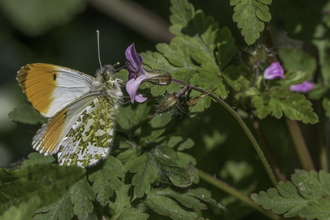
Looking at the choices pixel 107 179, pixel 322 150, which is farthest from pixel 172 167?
pixel 322 150

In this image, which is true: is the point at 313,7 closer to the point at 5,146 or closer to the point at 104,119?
the point at 104,119

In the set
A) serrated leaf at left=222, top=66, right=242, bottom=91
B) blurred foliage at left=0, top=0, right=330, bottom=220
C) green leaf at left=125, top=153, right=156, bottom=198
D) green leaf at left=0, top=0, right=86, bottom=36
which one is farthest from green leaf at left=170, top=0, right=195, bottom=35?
green leaf at left=0, top=0, right=86, bottom=36

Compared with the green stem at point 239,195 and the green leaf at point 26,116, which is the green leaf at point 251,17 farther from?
the green leaf at point 26,116

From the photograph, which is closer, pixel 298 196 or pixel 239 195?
pixel 298 196

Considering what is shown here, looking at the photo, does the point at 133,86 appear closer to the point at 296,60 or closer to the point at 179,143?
the point at 179,143

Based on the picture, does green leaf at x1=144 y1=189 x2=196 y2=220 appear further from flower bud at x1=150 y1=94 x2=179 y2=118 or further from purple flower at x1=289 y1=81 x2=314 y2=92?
purple flower at x1=289 y1=81 x2=314 y2=92

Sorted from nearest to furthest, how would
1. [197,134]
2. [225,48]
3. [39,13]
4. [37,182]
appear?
[37,182]
[225,48]
[197,134]
[39,13]

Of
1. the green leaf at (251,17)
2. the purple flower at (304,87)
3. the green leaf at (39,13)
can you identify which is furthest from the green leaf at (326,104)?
the green leaf at (39,13)
